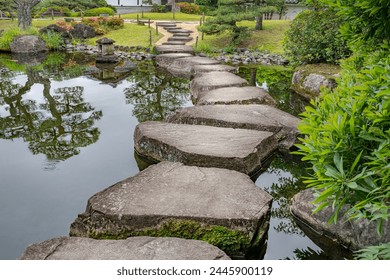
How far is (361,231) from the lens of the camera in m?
4.11

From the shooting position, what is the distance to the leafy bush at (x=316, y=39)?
36.6ft

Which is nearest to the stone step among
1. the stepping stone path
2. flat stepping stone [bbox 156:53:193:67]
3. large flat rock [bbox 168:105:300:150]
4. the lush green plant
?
flat stepping stone [bbox 156:53:193:67]

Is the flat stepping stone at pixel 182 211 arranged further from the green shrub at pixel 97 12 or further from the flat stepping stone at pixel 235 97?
the green shrub at pixel 97 12

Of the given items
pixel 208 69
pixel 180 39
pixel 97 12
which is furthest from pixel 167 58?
pixel 97 12

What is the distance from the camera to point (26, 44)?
20703 mm

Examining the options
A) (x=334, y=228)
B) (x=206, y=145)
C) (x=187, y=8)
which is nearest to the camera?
(x=334, y=228)

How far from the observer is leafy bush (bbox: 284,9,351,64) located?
11.2m

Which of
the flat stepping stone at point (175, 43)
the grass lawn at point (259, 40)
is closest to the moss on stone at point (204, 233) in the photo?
the grass lawn at point (259, 40)

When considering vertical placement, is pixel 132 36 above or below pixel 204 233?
above

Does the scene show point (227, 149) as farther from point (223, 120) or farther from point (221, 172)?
point (223, 120)

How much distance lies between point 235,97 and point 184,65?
689cm

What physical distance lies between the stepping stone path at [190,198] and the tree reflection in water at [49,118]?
1622 mm

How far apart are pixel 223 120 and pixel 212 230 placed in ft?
11.8

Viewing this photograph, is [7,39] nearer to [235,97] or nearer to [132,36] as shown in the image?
[132,36]
